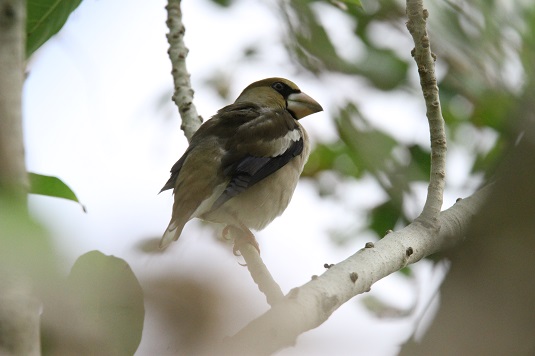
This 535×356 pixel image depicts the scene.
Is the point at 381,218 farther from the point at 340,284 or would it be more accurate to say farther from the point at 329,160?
the point at 340,284

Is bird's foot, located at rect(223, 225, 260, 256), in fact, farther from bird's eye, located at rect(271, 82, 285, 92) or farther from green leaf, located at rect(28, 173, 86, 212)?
bird's eye, located at rect(271, 82, 285, 92)

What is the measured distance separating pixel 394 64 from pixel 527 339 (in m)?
4.35

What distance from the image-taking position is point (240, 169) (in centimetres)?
419

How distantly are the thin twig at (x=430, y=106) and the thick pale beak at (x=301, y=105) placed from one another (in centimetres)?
237

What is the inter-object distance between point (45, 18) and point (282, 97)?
2659mm

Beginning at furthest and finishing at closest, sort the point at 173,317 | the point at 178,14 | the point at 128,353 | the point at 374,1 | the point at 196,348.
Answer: the point at 374,1 → the point at 178,14 → the point at 128,353 → the point at 173,317 → the point at 196,348

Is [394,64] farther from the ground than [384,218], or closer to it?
farther from the ground

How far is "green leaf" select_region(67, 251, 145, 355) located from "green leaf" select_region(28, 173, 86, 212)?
0.67m

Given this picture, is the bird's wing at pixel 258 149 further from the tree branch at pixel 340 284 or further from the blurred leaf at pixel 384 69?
the tree branch at pixel 340 284

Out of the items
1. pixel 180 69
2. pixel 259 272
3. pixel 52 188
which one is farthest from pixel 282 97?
pixel 52 188

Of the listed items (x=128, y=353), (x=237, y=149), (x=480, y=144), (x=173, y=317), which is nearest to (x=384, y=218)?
(x=480, y=144)

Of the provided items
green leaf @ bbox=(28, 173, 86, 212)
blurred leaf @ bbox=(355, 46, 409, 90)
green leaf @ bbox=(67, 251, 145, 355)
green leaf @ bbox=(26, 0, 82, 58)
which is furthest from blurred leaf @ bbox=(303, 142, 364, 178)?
green leaf @ bbox=(67, 251, 145, 355)

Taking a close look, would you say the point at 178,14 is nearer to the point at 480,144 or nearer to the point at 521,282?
the point at 480,144

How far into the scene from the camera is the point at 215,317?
3.53 ft
